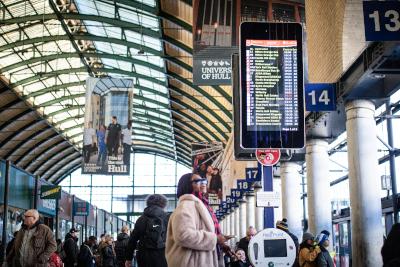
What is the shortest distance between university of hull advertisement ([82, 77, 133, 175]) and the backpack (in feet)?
50.2

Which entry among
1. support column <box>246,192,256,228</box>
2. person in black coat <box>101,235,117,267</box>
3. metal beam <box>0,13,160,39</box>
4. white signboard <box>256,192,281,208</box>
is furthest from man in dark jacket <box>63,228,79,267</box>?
metal beam <box>0,13,160,39</box>

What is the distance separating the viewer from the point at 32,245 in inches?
291

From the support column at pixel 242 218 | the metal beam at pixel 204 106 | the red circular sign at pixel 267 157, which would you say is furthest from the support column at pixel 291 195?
the metal beam at pixel 204 106

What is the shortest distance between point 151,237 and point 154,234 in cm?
5

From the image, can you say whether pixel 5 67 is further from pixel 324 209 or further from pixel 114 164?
pixel 324 209

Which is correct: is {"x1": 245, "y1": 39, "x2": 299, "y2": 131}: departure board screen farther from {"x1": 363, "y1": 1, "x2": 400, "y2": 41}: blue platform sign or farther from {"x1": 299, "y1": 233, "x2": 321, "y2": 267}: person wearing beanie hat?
{"x1": 363, "y1": 1, "x2": 400, "y2": 41}: blue platform sign

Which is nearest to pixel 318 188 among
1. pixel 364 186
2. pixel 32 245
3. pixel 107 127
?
pixel 364 186

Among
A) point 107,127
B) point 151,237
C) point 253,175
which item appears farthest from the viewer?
point 107,127

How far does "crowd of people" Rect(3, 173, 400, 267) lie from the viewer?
14.6 feet

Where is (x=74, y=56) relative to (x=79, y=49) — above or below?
below

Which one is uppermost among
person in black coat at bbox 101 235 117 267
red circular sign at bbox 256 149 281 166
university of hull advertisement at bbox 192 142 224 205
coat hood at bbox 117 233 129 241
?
university of hull advertisement at bbox 192 142 224 205

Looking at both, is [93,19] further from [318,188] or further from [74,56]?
[318,188]

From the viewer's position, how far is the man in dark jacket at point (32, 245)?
7.35m

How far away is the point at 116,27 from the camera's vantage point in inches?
1193
